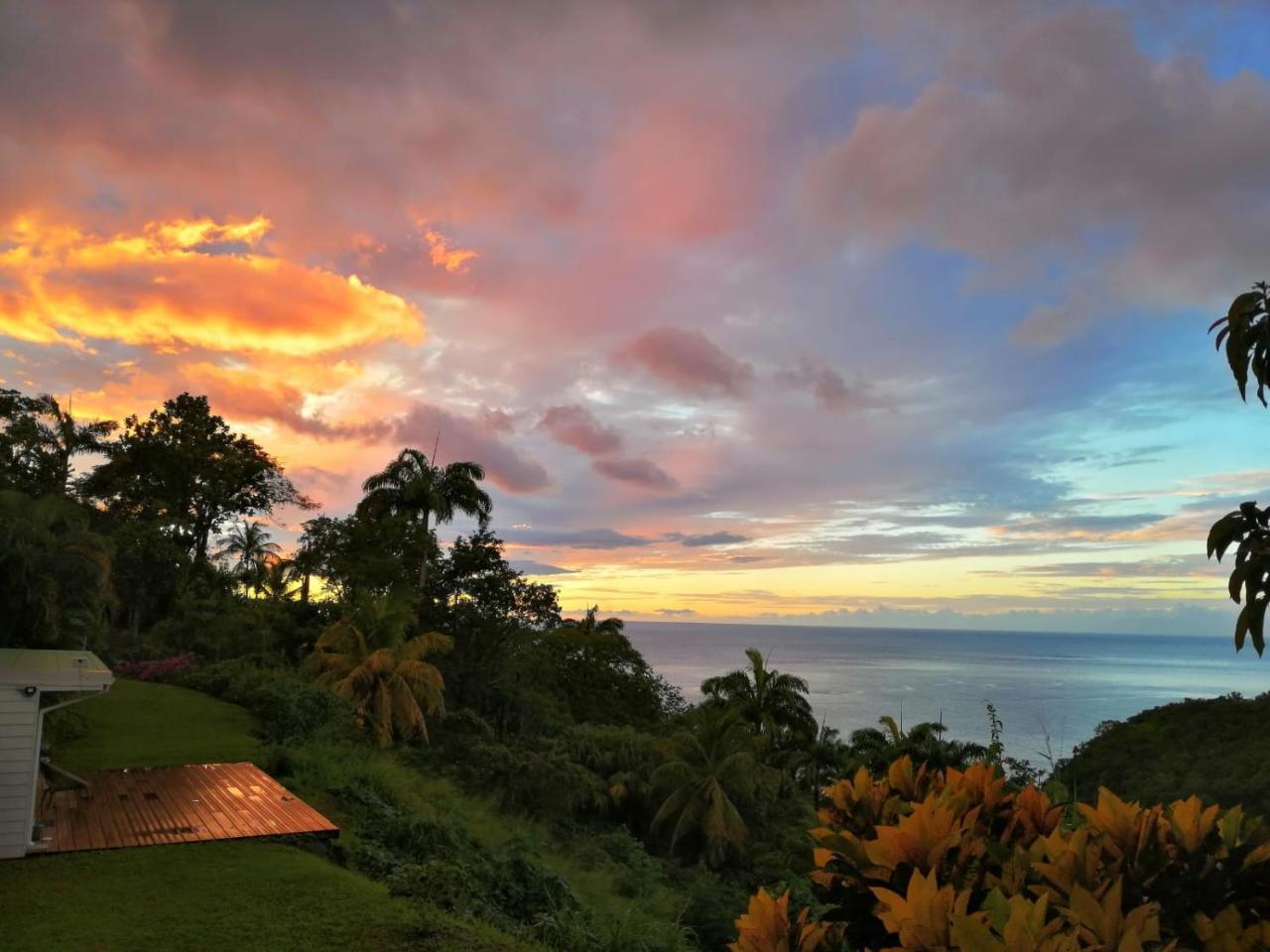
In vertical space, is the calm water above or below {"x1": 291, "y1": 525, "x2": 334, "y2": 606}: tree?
below

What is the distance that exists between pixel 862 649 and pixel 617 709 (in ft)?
556

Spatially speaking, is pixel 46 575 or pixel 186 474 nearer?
pixel 46 575

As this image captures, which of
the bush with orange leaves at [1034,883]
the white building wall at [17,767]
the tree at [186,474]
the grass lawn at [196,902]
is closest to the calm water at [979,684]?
the tree at [186,474]

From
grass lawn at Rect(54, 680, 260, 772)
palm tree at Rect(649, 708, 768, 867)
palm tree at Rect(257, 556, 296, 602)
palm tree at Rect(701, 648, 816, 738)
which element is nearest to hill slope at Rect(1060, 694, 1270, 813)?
palm tree at Rect(701, 648, 816, 738)

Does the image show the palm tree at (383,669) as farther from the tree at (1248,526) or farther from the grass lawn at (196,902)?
the tree at (1248,526)

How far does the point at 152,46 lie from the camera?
33.1 feet

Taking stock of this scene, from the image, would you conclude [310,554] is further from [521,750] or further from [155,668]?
[521,750]

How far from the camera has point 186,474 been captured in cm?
3067

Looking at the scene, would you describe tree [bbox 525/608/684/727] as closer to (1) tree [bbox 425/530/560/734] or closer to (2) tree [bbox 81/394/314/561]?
Result: (1) tree [bbox 425/530/560/734]

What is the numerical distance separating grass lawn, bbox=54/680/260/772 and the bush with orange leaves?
11.7 m

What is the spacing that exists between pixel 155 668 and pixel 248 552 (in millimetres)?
14079

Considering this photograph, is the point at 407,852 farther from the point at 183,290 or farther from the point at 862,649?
the point at 862,649

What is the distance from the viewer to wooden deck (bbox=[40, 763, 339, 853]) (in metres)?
7.57

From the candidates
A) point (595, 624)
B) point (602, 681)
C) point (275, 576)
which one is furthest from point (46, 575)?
point (595, 624)
